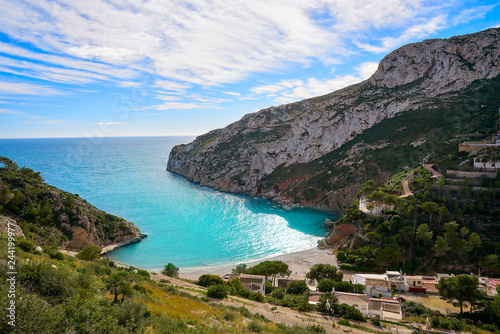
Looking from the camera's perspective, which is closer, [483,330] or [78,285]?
[78,285]

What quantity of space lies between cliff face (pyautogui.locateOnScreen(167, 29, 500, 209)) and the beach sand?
19.1 m

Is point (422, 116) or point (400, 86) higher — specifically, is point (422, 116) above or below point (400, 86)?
below

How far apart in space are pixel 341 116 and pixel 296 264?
1656 inches

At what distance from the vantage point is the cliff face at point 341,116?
51.1 metres

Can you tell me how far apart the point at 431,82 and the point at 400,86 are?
6050mm

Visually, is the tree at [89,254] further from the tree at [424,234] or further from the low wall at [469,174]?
the low wall at [469,174]

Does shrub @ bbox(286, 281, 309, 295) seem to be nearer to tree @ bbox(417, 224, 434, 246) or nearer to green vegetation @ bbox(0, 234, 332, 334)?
green vegetation @ bbox(0, 234, 332, 334)

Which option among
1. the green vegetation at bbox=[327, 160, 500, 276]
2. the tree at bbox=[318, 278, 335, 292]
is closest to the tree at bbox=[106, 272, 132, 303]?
the tree at bbox=[318, 278, 335, 292]

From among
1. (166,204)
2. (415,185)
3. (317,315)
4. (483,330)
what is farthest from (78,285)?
(166,204)

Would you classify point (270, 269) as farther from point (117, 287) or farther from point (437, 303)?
point (117, 287)

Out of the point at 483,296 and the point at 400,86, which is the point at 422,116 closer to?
the point at 400,86

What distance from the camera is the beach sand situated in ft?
91.5

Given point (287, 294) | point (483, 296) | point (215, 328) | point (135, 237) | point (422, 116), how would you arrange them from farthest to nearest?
point (422, 116) → point (135, 237) → point (287, 294) → point (483, 296) → point (215, 328)

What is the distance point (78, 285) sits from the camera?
836 cm
